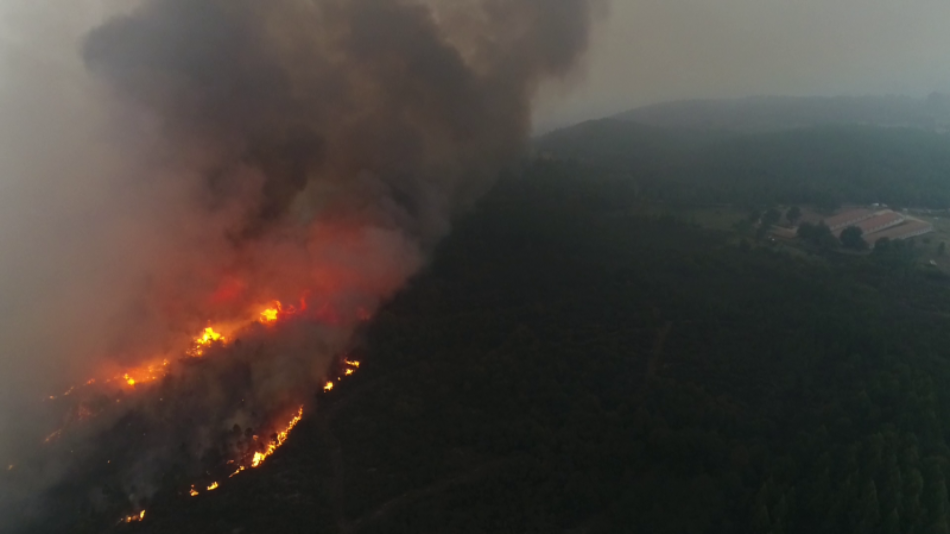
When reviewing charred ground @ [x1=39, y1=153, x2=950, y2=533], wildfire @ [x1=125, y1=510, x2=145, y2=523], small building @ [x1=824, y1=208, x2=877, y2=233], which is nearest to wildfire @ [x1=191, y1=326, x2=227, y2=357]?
charred ground @ [x1=39, y1=153, x2=950, y2=533]

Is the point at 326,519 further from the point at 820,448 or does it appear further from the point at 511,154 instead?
the point at 511,154

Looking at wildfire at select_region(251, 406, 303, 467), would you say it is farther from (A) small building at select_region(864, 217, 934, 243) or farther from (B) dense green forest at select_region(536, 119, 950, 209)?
(A) small building at select_region(864, 217, 934, 243)

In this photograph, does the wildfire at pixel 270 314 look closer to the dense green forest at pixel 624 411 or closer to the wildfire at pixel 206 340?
the wildfire at pixel 206 340

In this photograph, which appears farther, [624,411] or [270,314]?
[270,314]

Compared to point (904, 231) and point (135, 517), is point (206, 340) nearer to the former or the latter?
point (135, 517)

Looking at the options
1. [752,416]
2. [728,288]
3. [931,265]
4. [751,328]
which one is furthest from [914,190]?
[752,416]

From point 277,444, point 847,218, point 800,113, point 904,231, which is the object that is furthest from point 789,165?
point 277,444
